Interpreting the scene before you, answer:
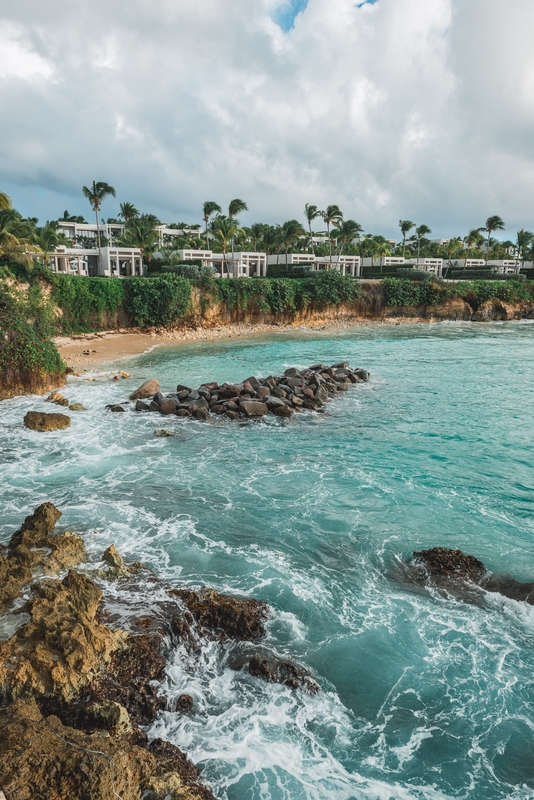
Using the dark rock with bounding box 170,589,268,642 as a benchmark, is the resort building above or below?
above

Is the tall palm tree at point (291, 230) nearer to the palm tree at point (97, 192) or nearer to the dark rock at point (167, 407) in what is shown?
the palm tree at point (97, 192)

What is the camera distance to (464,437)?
15.5m

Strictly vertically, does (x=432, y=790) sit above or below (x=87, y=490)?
below

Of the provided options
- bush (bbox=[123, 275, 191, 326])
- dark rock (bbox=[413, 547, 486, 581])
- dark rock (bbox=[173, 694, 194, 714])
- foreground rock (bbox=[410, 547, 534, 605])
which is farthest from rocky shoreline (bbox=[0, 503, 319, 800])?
bush (bbox=[123, 275, 191, 326])

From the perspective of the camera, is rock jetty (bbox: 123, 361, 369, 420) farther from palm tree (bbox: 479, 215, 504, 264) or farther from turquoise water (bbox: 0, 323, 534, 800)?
palm tree (bbox: 479, 215, 504, 264)

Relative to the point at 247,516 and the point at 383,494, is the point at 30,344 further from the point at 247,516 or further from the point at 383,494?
the point at 383,494

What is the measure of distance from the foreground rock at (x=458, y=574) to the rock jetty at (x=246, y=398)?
372 inches

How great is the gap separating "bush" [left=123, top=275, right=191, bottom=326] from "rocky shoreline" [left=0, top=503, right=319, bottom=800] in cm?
3212

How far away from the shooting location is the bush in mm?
38750

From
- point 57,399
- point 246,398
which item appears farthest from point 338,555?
point 57,399

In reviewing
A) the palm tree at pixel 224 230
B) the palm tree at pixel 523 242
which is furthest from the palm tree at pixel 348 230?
the palm tree at pixel 523 242

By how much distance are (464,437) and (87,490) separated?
432 inches

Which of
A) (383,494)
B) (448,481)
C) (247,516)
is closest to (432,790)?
(247,516)

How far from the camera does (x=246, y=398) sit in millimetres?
18734
